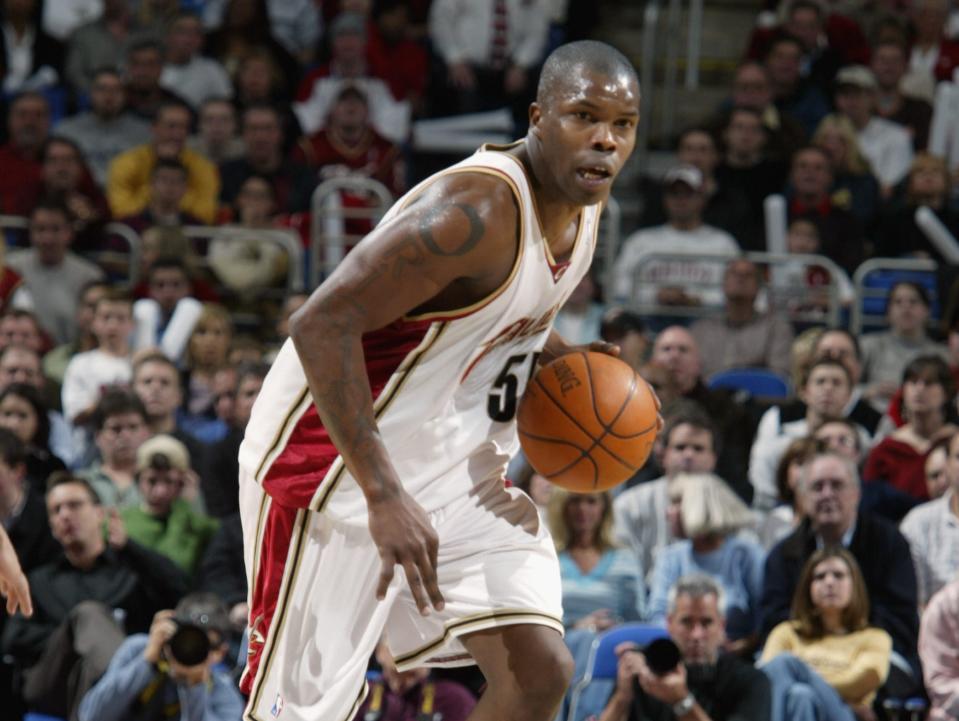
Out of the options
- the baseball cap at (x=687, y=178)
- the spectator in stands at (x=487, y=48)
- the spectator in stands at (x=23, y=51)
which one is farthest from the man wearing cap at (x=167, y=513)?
the spectator in stands at (x=23, y=51)

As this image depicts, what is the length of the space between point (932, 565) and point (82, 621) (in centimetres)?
341

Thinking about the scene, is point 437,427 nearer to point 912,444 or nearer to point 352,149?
point 912,444

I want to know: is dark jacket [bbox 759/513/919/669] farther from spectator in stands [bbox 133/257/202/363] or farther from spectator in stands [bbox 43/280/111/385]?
spectator in stands [bbox 43/280/111/385]

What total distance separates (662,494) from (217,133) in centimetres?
451

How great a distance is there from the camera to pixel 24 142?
10922mm

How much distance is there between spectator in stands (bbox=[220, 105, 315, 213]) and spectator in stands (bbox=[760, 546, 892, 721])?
4.74 meters

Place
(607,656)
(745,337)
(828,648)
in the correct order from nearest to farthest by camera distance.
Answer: (607,656), (828,648), (745,337)

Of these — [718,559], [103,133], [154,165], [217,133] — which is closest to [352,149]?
[217,133]

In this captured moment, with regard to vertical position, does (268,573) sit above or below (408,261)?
below

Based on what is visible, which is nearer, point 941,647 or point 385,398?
point 385,398

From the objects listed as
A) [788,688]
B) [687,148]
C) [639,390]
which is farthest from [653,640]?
[687,148]

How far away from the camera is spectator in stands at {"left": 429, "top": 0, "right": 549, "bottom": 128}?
11.6 m

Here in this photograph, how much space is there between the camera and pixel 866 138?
1127cm

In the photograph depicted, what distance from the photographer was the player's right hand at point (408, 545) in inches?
147
